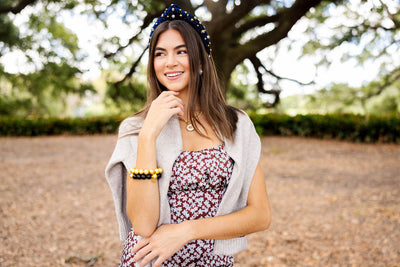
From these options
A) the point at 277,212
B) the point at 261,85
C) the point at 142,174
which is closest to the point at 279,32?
the point at 261,85

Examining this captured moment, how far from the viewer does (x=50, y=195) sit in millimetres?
6121

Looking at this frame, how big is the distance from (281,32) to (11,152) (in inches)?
379

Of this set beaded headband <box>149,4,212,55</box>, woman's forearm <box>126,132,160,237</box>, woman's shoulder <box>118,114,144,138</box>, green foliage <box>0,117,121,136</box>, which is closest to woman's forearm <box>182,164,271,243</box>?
woman's forearm <box>126,132,160,237</box>

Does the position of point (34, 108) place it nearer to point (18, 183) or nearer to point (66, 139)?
point (66, 139)

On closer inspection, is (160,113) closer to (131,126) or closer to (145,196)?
(131,126)

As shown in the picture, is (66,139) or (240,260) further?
(66,139)

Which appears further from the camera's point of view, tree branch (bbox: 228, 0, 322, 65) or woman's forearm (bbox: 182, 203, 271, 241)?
tree branch (bbox: 228, 0, 322, 65)

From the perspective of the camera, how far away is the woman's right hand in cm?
154

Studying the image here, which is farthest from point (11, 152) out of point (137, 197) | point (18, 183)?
point (137, 197)

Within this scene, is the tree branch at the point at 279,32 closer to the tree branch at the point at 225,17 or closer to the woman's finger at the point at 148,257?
the tree branch at the point at 225,17

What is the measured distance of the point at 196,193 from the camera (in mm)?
1625

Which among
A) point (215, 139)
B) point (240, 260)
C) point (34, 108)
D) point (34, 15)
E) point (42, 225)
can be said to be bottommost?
point (240, 260)

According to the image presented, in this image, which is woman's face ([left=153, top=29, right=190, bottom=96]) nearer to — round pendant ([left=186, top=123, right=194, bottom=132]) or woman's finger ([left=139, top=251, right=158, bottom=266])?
round pendant ([left=186, top=123, right=194, bottom=132])

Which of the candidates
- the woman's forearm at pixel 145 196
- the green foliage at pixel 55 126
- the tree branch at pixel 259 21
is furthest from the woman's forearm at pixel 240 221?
the green foliage at pixel 55 126
